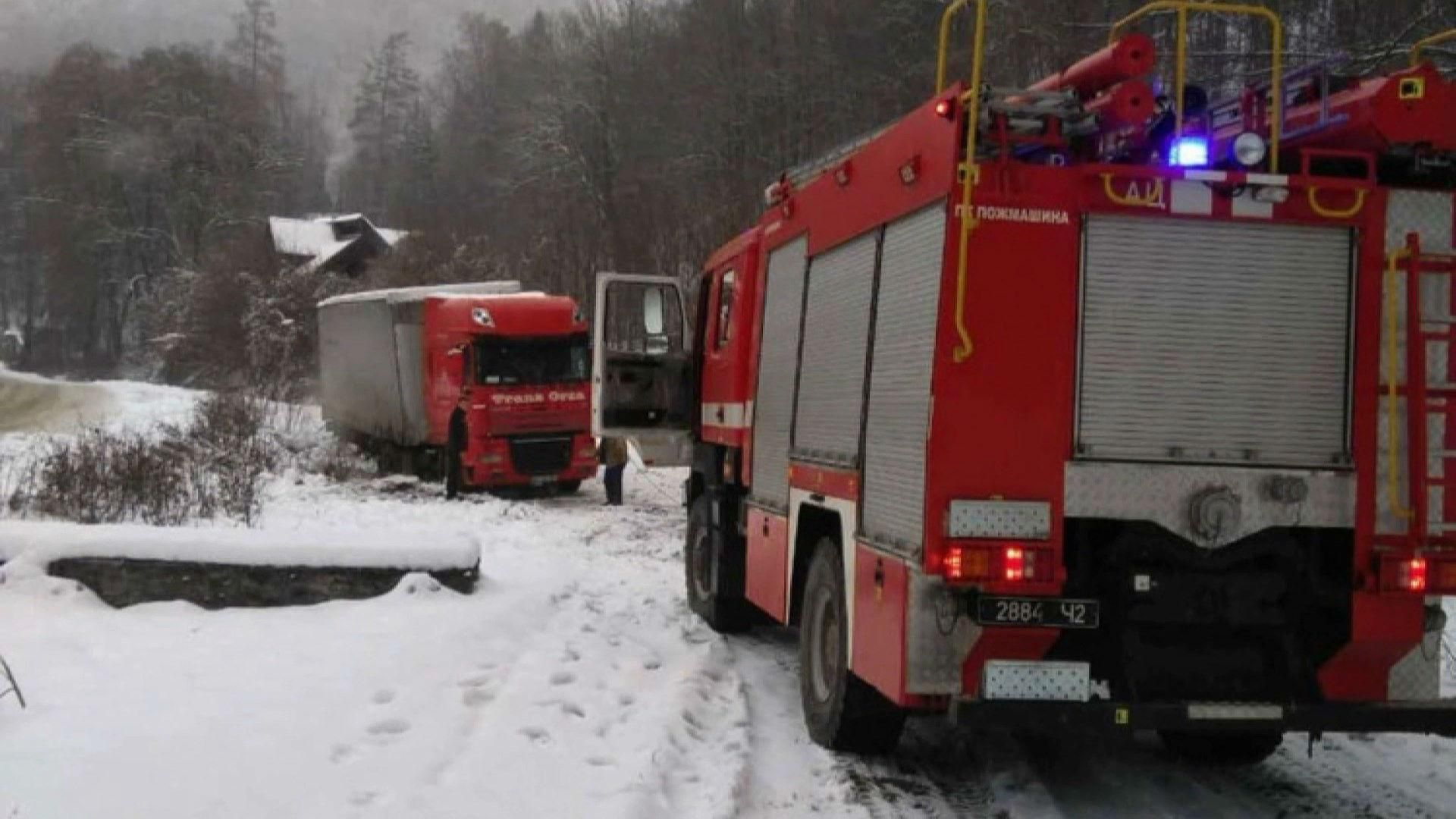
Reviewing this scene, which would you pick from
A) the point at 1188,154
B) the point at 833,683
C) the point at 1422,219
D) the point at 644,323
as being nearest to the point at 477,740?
the point at 833,683

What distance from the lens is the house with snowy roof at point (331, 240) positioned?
61.5m

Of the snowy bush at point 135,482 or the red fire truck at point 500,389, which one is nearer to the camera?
the snowy bush at point 135,482

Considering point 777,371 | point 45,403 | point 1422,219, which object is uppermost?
point 1422,219

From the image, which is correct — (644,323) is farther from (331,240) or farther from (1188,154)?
(331,240)

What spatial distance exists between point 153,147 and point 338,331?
48058 mm

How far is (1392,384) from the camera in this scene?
5.48 metres

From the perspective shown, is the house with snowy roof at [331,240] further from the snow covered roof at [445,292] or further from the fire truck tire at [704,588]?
the fire truck tire at [704,588]

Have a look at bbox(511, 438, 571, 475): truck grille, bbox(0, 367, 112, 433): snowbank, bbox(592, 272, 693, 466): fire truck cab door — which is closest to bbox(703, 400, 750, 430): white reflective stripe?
bbox(592, 272, 693, 466): fire truck cab door

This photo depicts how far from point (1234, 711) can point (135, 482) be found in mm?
10218

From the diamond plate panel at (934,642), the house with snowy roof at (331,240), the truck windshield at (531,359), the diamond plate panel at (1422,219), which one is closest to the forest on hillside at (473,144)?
the house with snowy roof at (331,240)

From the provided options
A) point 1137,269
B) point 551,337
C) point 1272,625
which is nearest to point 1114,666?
point 1272,625

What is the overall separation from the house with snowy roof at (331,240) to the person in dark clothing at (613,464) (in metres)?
37.4

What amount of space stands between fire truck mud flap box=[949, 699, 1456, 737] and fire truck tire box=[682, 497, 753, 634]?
4964 millimetres

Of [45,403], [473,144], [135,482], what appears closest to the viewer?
[135,482]
